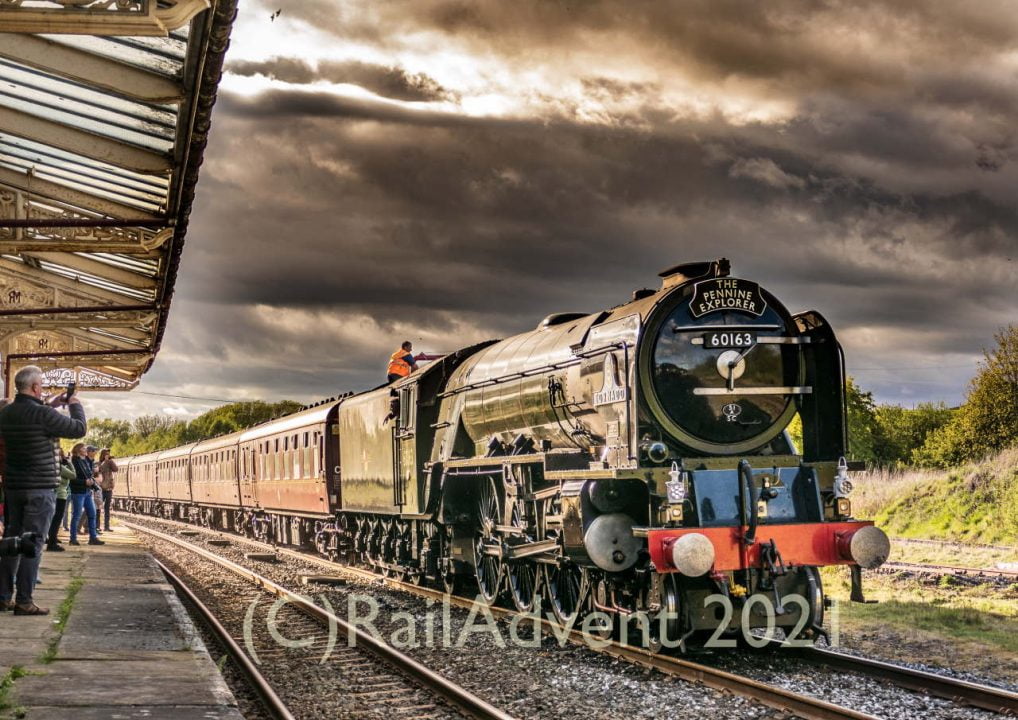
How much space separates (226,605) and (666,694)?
7971mm

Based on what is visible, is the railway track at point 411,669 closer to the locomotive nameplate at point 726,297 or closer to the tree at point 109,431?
the locomotive nameplate at point 726,297

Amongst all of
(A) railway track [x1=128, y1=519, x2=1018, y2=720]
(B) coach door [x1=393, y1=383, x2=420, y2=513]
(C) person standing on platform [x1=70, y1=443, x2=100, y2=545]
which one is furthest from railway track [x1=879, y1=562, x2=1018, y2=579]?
(C) person standing on platform [x1=70, y1=443, x2=100, y2=545]

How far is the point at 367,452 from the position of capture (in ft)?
54.7

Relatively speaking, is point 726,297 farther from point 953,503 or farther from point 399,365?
point 953,503

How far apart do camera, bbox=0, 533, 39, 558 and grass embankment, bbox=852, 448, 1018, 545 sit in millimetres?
16947

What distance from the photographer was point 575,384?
33.0ft

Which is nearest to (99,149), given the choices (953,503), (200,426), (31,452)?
(31,452)

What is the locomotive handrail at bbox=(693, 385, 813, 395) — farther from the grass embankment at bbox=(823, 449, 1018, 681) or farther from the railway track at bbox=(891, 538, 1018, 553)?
the railway track at bbox=(891, 538, 1018, 553)

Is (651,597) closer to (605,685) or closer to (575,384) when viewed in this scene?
(605,685)

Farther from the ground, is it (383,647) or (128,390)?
(128,390)

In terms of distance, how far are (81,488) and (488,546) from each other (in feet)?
35.7

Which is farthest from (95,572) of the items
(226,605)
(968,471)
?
(968,471)

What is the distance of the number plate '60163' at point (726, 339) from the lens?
30.4ft

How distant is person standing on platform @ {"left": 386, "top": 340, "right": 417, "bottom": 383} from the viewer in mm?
16750
